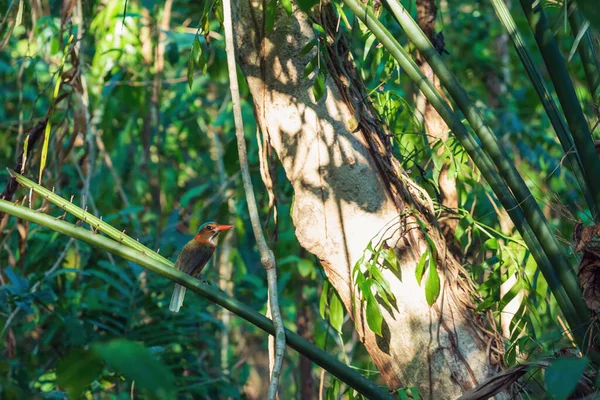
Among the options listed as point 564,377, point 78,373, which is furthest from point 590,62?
point 78,373

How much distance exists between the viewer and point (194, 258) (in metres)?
3.26

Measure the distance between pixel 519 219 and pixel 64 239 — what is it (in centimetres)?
347

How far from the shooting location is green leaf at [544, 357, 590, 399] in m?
0.80

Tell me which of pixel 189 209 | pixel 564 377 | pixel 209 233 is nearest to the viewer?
pixel 564 377

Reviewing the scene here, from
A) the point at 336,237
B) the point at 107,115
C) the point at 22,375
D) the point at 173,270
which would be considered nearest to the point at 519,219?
the point at 336,237

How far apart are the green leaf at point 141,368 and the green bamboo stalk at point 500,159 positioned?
990mm

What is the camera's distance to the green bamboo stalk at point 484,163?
1572 mm

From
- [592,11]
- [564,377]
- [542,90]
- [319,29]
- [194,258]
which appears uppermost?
[194,258]

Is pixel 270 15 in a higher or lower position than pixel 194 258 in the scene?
lower

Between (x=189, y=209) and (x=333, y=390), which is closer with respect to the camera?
(x=333, y=390)

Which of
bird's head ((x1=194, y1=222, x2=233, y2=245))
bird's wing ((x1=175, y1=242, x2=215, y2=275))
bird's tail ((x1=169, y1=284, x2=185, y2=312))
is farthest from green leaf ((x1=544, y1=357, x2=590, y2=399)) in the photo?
bird's head ((x1=194, y1=222, x2=233, y2=245))

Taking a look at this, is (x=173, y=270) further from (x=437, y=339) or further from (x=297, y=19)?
(x=297, y=19)

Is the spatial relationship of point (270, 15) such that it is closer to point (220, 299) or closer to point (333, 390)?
point (220, 299)

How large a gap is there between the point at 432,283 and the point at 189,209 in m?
5.84
